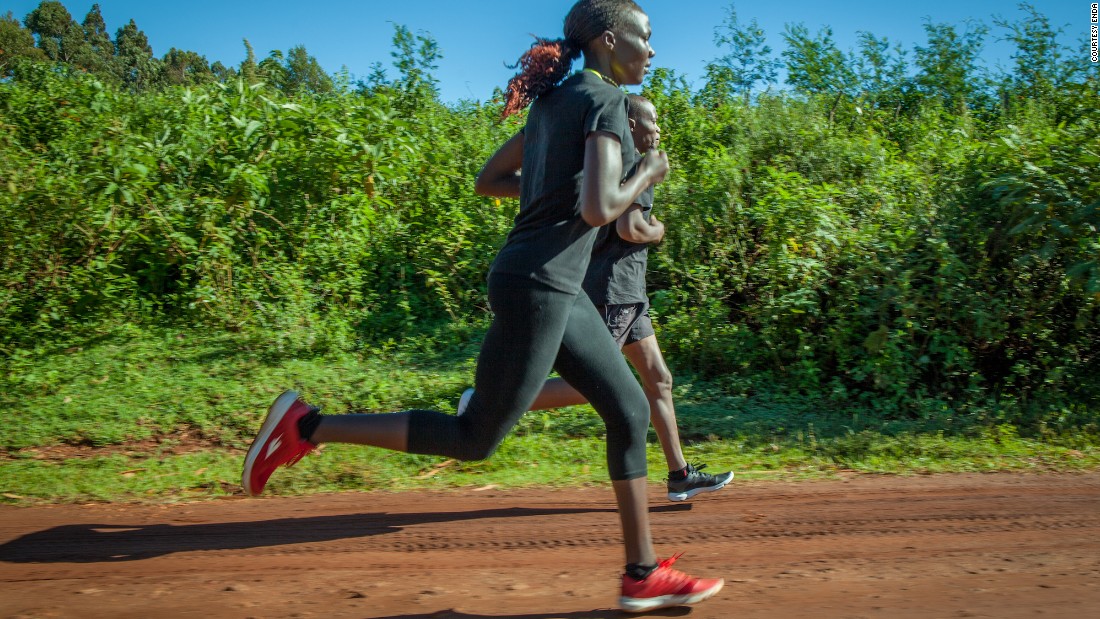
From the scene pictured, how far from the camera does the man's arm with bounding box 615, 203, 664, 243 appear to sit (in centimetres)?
378

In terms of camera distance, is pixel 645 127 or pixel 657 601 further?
pixel 645 127

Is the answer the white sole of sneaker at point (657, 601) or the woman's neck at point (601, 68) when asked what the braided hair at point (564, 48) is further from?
the white sole of sneaker at point (657, 601)

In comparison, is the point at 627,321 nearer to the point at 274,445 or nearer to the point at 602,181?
the point at 602,181

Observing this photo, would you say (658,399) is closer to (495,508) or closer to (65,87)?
(495,508)

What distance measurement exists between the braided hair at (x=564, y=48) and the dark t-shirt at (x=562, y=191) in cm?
12

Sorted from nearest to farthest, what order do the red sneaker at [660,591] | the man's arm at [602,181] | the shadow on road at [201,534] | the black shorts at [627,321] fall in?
the man's arm at [602,181]
the red sneaker at [660,591]
the shadow on road at [201,534]
the black shorts at [627,321]

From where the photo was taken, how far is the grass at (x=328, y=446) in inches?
191

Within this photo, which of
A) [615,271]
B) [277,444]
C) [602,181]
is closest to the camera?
[602,181]

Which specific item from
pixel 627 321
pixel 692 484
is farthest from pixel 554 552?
pixel 627 321

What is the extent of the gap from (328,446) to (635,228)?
251 centimetres

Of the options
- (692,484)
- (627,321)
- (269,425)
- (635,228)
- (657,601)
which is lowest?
(657,601)

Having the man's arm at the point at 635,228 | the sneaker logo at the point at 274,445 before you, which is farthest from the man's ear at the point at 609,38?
the sneaker logo at the point at 274,445

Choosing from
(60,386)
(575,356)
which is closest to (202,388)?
(60,386)

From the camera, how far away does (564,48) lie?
125 inches
